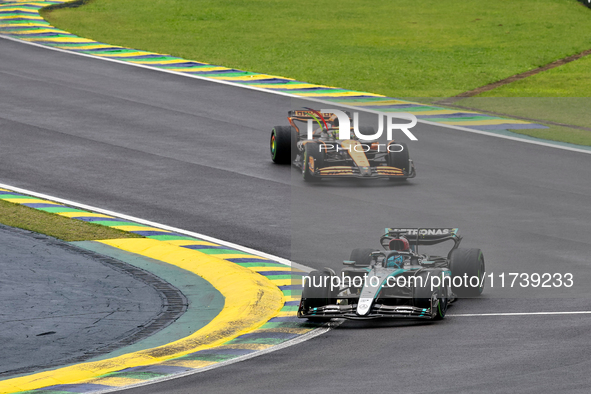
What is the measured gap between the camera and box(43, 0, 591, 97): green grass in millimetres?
31047

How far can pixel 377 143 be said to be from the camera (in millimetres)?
20109

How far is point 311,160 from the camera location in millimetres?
19562

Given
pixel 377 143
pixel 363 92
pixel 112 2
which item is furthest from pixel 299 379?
pixel 112 2

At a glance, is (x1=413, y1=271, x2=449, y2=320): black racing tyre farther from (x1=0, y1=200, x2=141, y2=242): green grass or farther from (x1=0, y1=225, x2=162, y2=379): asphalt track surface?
(x1=0, y1=200, x2=141, y2=242): green grass

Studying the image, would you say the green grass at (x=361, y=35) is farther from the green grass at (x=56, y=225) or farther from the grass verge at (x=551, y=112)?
the green grass at (x=56, y=225)

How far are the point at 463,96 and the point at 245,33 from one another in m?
12.2

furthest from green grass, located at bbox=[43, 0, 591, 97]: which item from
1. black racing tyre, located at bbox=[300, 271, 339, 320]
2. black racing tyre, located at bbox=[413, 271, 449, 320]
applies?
black racing tyre, located at bbox=[413, 271, 449, 320]

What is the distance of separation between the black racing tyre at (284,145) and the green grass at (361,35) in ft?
25.6

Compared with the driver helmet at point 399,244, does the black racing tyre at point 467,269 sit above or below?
below

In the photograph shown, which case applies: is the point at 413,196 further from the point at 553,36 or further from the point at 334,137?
the point at 553,36

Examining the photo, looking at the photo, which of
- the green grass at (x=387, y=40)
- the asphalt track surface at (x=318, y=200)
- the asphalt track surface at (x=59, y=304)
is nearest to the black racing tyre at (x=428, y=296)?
the asphalt track surface at (x=318, y=200)

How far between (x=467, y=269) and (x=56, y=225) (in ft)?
24.9

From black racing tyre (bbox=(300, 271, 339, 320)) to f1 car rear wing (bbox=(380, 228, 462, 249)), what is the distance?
159 cm

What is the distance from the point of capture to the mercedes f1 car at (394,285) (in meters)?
11.4
